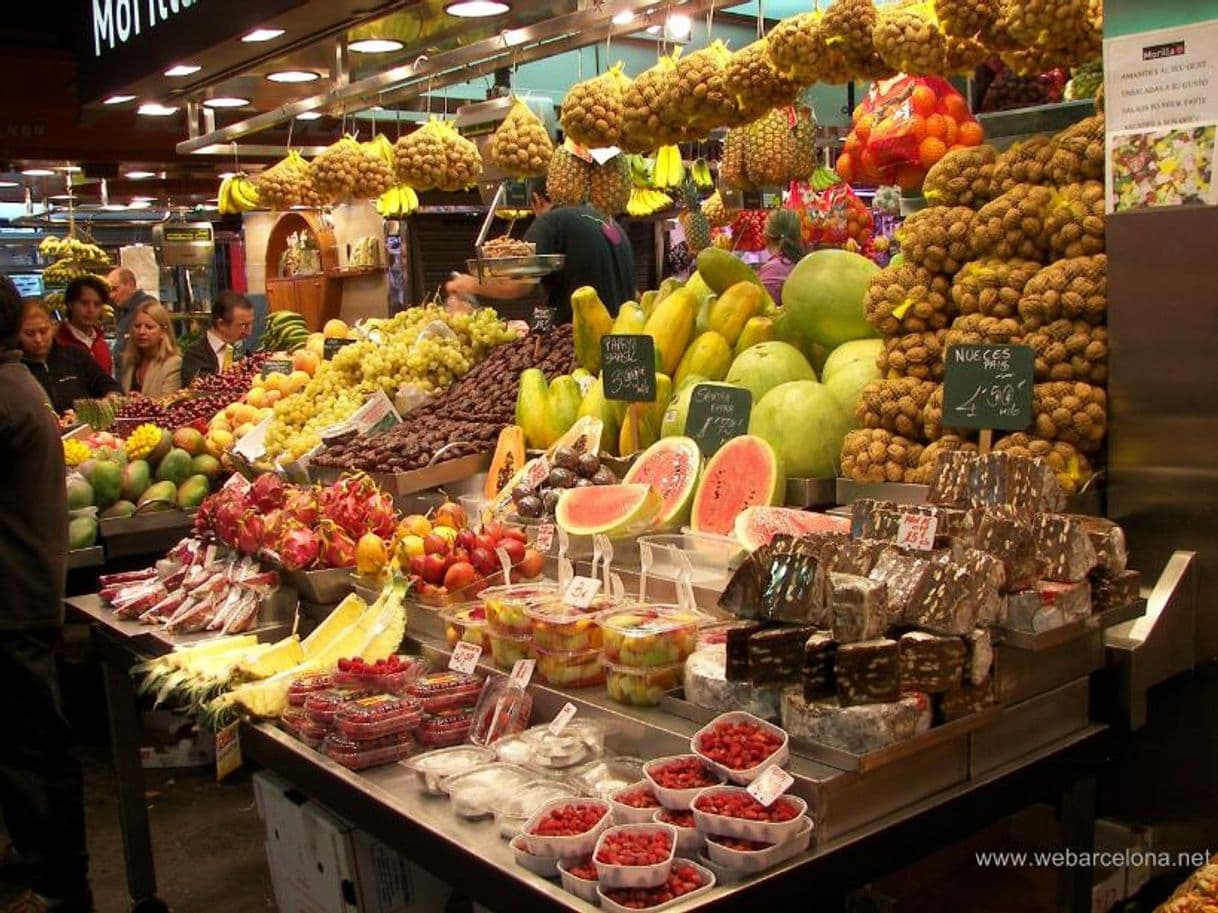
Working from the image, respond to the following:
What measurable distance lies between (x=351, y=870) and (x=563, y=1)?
2.99 meters

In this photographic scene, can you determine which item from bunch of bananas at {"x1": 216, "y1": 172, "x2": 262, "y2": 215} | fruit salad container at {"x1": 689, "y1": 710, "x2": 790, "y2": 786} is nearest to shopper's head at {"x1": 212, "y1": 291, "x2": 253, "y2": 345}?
bunch of bananas at {"x1": 216, "y1": 172, "x2": 262, "y2": 215}

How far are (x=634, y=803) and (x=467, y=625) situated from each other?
2.82ft

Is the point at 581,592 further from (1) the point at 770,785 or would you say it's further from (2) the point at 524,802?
(1) the point at 770,785

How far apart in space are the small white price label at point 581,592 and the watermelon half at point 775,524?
0.42m

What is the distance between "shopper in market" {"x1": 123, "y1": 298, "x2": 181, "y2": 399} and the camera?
829cm

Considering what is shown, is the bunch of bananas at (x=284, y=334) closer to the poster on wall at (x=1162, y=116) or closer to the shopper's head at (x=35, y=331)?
the shopper's head at (x=35, y=331)

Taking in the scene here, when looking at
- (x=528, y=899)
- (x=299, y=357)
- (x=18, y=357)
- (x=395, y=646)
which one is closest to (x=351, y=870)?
(x=395, y=646)

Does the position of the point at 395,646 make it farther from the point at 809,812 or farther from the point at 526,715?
the point at 809,812

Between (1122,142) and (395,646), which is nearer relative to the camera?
(1122,142)

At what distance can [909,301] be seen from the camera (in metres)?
2.95

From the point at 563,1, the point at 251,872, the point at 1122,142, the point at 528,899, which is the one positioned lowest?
the point at 251,872

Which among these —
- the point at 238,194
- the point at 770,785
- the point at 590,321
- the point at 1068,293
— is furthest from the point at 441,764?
the point at 238,194

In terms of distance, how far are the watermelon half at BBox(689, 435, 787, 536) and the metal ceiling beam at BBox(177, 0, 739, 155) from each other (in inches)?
52.5

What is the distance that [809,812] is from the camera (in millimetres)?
1868
